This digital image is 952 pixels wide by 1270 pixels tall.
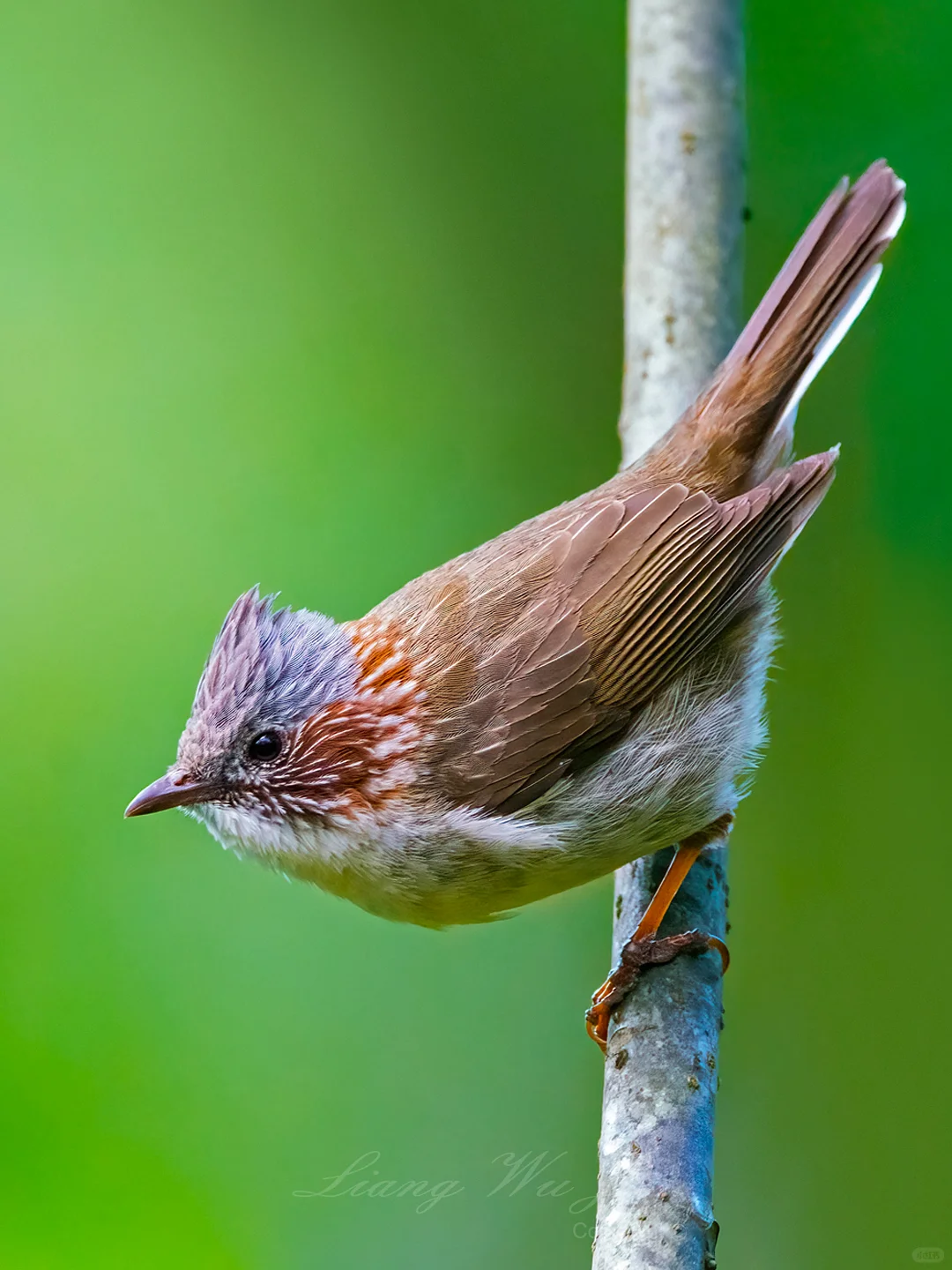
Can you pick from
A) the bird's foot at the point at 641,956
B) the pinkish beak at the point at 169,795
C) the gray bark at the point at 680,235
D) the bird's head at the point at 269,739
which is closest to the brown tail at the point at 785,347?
the gray bark at the point at 680,235

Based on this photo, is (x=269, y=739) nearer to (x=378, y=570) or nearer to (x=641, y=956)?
(x=641, y=956)

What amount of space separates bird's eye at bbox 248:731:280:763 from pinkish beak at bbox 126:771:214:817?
13 cm

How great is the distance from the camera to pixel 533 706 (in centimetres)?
314

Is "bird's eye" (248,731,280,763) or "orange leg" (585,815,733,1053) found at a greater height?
"bird's eye" (248,731,280,763)

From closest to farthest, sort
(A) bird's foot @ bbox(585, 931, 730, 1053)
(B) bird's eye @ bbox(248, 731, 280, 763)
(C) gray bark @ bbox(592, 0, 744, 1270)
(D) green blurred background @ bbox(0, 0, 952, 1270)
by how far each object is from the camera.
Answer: (A) bird's foot @ bbox(585, 931, 730, 1053), (B) bird's eye @ bbox(248, 731, 280, 763), (C) gray bark @ bbox(592, 0, 744, 1270), (D) green blurred background @ bbox(0, 0, 952, 1270)

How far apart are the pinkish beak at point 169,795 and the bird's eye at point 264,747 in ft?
0.44

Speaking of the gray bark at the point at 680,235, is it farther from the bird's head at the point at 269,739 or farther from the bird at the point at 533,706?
the bird's head at the point at 269,739

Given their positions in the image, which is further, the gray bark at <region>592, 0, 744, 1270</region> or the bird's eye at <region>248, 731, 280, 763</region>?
the gray bark at <region>592, 0, 744, 1270</region>

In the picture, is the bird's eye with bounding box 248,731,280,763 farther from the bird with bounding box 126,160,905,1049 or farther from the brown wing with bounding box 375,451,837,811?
the brown wing with bounding box 375,451,837,811

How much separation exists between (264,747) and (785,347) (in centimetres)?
193

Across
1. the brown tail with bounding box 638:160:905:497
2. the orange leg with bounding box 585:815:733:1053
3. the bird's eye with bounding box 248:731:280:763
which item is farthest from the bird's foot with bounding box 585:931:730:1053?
the brown tail with bounding box 638:160:905:497

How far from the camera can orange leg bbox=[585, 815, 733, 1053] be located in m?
2.99

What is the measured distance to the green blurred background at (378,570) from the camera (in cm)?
357

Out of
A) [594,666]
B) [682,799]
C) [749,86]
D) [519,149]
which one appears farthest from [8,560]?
[749,86]
